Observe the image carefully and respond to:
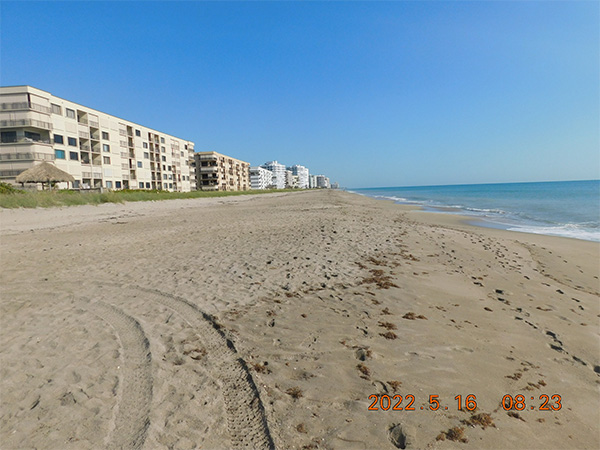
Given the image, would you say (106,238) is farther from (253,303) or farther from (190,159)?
(190,159)

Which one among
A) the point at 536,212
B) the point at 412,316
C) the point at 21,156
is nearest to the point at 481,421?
the point at 412,316

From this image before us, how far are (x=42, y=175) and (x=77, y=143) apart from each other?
17465mm

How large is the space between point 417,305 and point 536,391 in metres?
2.10

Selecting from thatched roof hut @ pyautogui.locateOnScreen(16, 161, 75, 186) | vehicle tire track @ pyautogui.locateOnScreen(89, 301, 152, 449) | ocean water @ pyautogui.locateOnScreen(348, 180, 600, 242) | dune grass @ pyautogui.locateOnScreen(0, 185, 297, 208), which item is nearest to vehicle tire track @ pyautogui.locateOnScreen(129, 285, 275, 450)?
vehicle tire track @ pyautogui.locateOnScreen(89, 301, 152, 449)

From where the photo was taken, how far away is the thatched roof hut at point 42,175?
2992 cm

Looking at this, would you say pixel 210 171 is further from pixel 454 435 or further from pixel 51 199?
pixel 454 435

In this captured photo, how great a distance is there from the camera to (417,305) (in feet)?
17.1

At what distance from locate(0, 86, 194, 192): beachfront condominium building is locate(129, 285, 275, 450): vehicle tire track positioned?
1798 inches

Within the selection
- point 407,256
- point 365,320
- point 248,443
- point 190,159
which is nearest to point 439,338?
point 365,320

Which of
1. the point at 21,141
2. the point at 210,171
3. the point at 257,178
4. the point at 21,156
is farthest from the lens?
the point at 257,178

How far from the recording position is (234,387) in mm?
3096

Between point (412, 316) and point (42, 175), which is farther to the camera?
point (42, 175)
